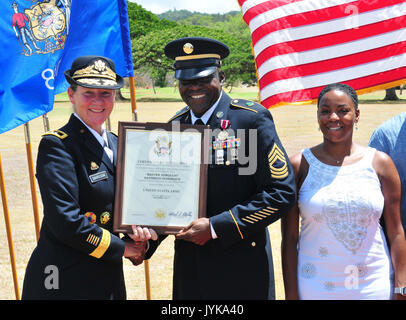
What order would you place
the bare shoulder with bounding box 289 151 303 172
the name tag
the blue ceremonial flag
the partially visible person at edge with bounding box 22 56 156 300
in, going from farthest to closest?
the blue ceremonial flag, the bare shoulder with bounding box 289 151 303 172, the name tag, the partially visible person at edge with bounding box 22 56 156 300

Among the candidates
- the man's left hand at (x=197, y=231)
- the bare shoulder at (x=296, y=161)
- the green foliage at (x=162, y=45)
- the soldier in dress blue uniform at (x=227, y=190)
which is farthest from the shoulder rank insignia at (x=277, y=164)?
the green foliage at (x=162, y=45)

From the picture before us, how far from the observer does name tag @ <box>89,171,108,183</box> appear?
2629mm

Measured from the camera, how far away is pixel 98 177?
2656 mm

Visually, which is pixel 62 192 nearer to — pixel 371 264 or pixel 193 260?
pixel 193 260

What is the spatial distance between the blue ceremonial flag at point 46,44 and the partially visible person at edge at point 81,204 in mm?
1518

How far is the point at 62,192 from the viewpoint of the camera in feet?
8.19

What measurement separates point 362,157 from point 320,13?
2.34m

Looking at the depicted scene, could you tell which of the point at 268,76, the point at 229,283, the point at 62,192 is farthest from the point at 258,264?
the point at 268,76

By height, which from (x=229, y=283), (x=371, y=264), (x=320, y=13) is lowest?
(x=229, y=283)

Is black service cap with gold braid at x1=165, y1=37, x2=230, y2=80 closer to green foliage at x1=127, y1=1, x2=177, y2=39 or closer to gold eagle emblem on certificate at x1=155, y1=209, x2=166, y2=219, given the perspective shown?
gold eagle emblem on certificate at x1=155, y1=209, x2=166, y2=219

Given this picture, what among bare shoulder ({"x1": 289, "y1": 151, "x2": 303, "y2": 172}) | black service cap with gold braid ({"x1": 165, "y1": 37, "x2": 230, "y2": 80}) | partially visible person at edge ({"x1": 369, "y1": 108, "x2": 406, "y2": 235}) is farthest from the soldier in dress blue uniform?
partially visible person at edge ({"x1": 369, "y1": 108, "x2": 406, "y2": 235})

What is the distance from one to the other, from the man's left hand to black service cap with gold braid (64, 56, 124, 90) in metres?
0.98

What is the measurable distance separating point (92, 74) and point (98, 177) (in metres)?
0.64

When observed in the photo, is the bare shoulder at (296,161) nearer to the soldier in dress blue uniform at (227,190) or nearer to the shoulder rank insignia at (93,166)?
the soldier in dress blue uniform at (227,190)
